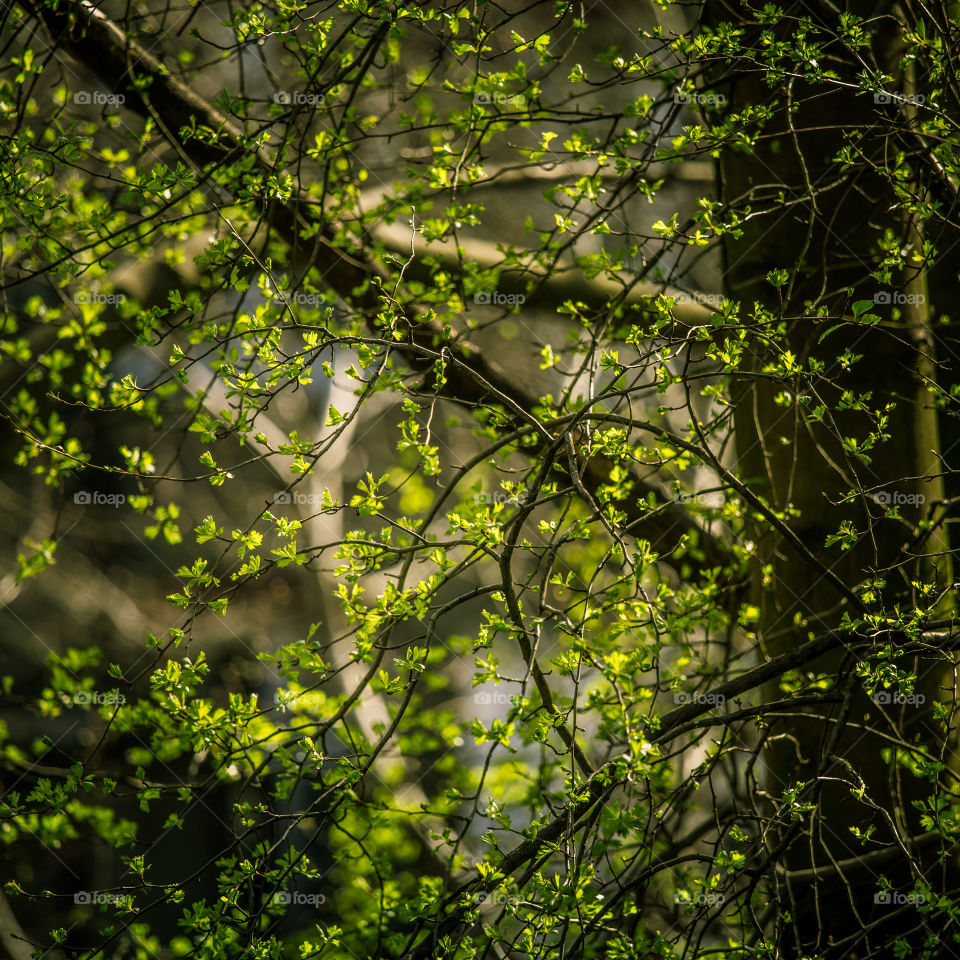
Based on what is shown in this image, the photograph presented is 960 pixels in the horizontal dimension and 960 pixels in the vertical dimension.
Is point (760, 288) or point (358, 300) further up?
point (358, 300)

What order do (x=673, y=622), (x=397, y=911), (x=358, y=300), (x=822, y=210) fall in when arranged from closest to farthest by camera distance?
(x=397, y=911) → (x=673, y=622) → (x=822, y=210) → (x=358, y=300)

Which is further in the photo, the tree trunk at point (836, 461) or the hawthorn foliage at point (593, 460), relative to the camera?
the tree trunk at point (836, 461)

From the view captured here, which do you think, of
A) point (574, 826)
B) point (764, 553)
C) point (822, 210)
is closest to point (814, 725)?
point (764, 553)

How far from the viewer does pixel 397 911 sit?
82.7 inches

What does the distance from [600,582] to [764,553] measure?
2532mm

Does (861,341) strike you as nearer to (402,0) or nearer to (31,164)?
(402,0)

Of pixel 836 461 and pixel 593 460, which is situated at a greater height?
pixel 593 460

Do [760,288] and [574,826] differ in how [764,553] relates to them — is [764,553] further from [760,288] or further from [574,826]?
[574,826]

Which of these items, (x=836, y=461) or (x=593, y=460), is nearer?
(x=836, y=461)

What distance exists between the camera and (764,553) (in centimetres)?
257

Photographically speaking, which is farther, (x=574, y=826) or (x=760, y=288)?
(x=760, y=288)

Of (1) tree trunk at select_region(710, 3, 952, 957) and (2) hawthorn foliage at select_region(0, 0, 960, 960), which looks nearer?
(2) hawthorn foliage at select_region(0, 0, 960, 960)

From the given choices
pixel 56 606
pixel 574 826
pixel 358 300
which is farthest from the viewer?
pixel 56 606

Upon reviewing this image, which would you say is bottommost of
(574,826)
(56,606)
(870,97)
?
(574,826)
